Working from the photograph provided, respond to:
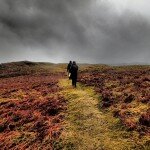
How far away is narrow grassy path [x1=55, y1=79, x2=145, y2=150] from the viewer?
15.5m

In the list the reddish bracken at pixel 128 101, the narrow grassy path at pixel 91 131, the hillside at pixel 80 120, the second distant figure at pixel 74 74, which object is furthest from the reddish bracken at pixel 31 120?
the reddish bracken at pixel 128 101

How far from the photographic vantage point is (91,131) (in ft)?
56.0

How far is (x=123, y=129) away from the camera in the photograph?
17156mm

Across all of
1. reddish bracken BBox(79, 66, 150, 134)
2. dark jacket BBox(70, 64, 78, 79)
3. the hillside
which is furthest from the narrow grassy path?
dark jacket BBox(70, 64, 78, 79)

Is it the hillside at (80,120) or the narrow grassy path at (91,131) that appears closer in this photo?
the narrow grassy path at (91,131)

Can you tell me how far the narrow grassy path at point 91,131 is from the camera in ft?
50.9

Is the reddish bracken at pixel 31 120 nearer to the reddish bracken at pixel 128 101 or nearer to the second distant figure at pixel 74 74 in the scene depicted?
the second distant figure at pixel 74 74

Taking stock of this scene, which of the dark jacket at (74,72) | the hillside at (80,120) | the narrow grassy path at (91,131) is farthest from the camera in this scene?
the dark jacket at (74,72)

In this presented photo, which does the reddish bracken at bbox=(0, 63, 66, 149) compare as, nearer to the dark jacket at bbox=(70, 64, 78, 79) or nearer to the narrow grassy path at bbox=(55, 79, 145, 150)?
the narrow grassy path at bbox=(55, 79, 145, 150)

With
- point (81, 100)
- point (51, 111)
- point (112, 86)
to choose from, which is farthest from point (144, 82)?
point (51, 111)

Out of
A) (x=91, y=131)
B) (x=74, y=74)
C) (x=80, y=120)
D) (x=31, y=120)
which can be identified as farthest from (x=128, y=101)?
(x=74, y=74)

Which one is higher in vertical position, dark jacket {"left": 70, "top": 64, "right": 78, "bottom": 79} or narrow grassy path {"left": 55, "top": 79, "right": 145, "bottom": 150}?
dark jacket {"left": 70, "top": 64, "right": 78, "bottom": 79}

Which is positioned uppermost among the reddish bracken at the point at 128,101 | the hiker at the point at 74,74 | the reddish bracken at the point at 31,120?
the hiker at the point at 74,74

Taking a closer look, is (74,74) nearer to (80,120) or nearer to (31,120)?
(31,120)
